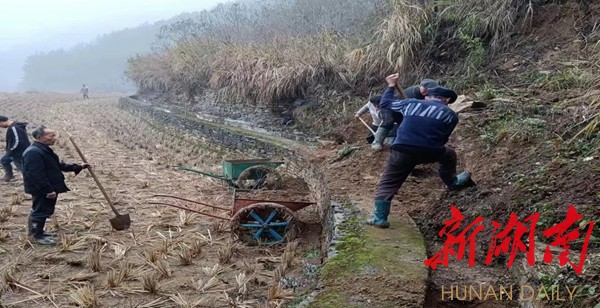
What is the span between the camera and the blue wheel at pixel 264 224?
5.38 meters

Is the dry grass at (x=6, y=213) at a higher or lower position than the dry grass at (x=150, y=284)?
higher

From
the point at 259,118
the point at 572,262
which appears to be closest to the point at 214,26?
the point at 259,118

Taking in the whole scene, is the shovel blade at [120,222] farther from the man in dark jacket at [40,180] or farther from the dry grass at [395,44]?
the dry grass at [395,44]

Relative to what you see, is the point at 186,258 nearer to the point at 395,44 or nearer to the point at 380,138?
the point at 380,138

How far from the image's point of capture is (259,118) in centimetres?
1220

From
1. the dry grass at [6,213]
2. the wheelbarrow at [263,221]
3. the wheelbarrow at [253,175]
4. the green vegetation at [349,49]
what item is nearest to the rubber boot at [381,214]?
the wheelbarrow at [263,221]

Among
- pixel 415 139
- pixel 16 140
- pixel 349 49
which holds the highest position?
pixel 349 49

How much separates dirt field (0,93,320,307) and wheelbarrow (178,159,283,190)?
42 cm

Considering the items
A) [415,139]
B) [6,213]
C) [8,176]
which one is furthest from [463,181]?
[8,176]

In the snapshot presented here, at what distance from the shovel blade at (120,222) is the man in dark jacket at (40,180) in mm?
688

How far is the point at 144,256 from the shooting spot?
199 inches

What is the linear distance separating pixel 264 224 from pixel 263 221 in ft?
0.33

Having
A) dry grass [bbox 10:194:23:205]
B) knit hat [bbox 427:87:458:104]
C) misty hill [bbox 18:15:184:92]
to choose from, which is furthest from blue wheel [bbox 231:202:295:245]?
misty hill [bbox 18:15:184:92]

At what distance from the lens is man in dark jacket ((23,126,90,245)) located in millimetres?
5371
